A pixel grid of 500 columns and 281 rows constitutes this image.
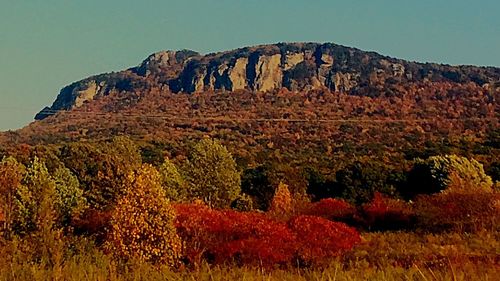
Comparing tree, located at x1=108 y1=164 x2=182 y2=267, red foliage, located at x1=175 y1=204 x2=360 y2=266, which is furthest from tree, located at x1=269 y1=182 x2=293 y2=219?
tree, located at x1=108 y1=164 x2=182 y2=267

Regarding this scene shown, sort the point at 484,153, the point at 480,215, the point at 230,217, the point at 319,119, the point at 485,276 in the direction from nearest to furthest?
the point at 485,276 < the point at 230,217 < the point at 480,215 < the point at 484,153 < the point at 319,119

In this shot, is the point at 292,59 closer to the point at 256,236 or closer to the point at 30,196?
the point at 30,196

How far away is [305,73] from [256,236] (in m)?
154

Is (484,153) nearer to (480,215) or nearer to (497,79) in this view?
(480,215)

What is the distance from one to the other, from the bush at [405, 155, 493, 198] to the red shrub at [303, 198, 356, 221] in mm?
6625

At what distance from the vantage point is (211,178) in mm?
45188

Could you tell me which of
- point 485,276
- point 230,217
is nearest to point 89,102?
point 230,217

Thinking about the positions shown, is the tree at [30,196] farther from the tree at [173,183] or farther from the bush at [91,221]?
the tree at [173,183]

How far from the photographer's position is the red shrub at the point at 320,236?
81.8 feet

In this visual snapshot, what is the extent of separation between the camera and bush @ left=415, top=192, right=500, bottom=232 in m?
31.3

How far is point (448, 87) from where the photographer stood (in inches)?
5433

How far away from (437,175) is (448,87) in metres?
96.3

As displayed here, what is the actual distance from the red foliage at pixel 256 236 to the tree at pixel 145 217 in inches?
49.6

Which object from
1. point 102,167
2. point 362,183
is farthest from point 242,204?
point 362,183
